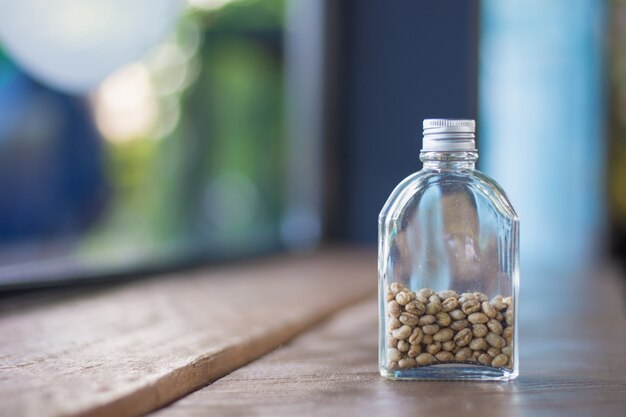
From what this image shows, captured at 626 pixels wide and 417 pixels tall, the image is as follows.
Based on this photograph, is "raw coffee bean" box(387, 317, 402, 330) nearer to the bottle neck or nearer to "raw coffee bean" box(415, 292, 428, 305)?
"raw coffee bean" box(415, 292, 428, 305)

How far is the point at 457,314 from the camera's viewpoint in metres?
0.66

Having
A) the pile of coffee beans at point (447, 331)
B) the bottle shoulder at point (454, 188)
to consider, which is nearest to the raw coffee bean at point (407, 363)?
the pile of coffee beans at point (447, 331)

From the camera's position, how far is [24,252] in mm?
1428

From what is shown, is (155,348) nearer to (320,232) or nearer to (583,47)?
(320,232)

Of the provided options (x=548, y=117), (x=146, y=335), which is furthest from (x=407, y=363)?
(x=548, y=117)

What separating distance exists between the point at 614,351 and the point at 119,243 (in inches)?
45.0

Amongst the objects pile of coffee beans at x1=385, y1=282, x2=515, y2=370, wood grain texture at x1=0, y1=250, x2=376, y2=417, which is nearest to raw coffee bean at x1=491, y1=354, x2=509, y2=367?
pile of coffee beans at x1=385, y1=282, x2=515, y2=370

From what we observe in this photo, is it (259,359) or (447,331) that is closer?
(447,331)

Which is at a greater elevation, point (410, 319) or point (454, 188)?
point (454, 188)

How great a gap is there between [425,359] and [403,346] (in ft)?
0.06

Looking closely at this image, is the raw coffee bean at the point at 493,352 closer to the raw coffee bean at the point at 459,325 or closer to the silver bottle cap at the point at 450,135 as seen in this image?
the raw coffee bean at the point at 459,325

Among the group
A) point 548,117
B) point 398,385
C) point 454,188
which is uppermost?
point 548,117

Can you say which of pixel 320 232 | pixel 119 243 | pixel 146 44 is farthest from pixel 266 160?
pixel 146 44

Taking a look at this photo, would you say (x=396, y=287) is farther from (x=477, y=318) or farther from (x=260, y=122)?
(x=260, y=122)
